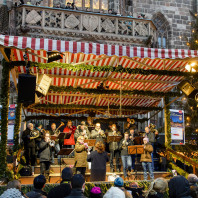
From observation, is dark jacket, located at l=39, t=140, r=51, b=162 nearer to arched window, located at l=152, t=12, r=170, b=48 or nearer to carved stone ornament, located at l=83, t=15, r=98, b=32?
carved stone ornament, located at l=83, t=15, r=98, b=32

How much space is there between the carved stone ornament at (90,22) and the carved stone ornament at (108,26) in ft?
1.89

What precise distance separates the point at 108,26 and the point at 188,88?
853cm

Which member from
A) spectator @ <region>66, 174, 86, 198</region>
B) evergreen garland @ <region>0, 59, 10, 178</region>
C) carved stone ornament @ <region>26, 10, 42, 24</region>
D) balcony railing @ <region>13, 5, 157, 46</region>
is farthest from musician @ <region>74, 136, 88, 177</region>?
carved stone ornament @ <region>26, 10, 42, 24</region>

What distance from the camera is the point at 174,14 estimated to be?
76.9 feet

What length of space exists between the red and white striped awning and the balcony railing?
14.5 ft

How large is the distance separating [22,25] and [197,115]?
11.4 meters

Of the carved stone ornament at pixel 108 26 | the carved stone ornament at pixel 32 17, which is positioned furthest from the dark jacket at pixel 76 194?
the carved stone ornament at pixel 108 26

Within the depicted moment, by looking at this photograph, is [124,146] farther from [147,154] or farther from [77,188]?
[77,188]

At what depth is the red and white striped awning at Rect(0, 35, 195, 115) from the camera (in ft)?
28.6

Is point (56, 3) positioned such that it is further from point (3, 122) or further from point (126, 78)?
point (3, 122)

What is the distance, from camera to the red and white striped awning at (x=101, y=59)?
8.70 m

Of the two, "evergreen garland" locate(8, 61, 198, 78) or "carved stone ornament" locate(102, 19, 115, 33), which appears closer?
"evergreen garland" locate(8, 61, 198, 78)

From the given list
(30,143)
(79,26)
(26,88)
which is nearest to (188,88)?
(26,88)

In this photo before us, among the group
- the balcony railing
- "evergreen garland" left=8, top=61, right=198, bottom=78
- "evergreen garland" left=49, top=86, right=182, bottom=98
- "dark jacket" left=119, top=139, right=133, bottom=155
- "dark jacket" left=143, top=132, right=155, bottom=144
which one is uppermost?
the balcony railing
